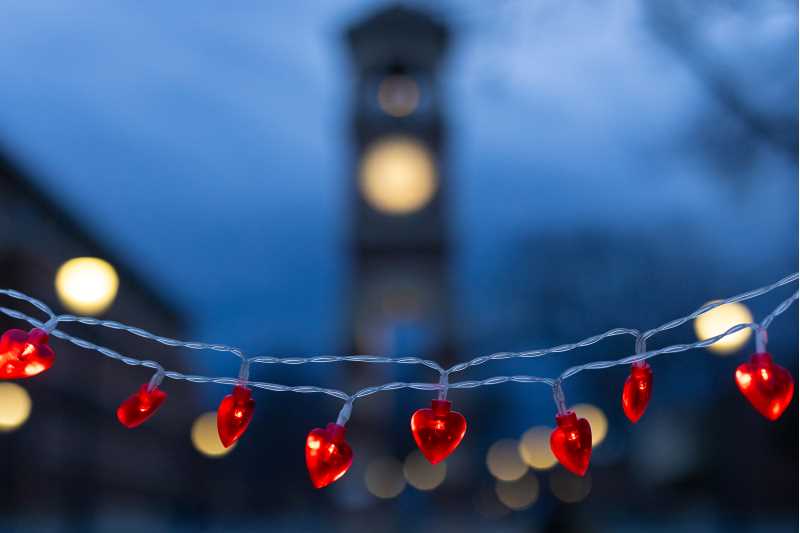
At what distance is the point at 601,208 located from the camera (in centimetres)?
3412

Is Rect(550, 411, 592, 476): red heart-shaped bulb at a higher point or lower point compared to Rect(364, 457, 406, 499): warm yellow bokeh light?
lower

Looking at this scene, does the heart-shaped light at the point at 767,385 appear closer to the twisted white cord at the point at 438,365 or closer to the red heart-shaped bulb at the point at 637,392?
the twisted white cord at the point at 438,365

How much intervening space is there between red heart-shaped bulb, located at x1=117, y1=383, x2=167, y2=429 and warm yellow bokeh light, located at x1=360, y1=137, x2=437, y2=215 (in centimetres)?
2718

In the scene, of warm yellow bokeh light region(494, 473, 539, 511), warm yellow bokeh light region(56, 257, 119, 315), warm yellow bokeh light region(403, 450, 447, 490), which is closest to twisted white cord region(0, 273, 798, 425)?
warm yellow bokeh light region(56, 257, 119, 315)

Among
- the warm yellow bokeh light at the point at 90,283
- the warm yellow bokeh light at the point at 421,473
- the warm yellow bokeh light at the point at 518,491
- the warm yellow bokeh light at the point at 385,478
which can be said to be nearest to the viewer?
the warm yellow bokeh light at the point at 90,283

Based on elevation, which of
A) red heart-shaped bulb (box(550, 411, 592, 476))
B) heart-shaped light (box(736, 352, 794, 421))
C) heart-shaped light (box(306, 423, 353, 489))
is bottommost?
heart-shaped light (box(306, 423, 353, 489))

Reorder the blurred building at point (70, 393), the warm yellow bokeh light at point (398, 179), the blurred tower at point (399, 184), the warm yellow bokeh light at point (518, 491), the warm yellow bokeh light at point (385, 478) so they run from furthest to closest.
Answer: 1. the warm yellow bokeh light at point (518, 491)
2. the warm yellow bokeh light at point (398, 179)
3. the blurred tower at point (399, 184)
4. the warm yellow bokeh light at point (385, 478)
5. the blurred building at point (70, 393)

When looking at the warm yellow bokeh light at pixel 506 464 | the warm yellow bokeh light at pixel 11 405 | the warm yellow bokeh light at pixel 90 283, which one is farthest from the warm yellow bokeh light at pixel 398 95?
the warm yellow bokeh light at pixel 90 283

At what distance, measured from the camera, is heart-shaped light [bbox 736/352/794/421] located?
7.50 ft

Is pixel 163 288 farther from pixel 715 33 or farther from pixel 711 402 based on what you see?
pixel 715 33

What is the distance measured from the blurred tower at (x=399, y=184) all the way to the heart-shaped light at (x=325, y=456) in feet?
85.2

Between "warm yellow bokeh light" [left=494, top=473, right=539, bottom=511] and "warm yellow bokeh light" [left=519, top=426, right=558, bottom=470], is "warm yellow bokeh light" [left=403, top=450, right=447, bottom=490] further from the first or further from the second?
"warm yellow bokeh light" [left=519, top=426, right=558, bottom=470]

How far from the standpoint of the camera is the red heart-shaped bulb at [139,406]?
249 cm

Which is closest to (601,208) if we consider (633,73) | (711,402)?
(711,402)
